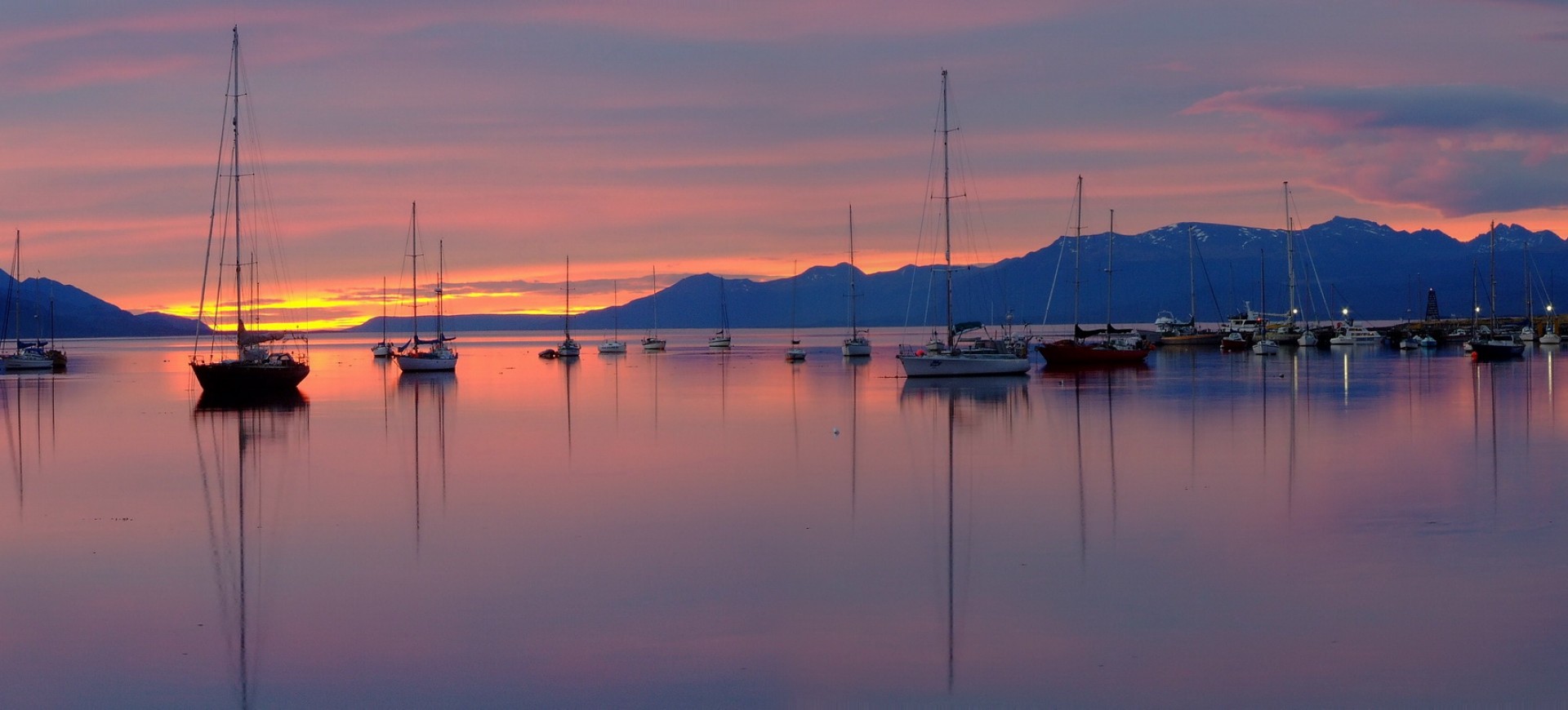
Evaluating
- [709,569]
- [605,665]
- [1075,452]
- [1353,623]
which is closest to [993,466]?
[1075,452]

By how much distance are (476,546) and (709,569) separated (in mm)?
3057

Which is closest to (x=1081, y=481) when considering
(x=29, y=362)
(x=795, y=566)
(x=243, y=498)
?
(x=795, y=566)

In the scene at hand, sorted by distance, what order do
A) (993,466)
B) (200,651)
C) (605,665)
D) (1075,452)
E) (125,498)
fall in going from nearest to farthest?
1. (605,665)
2. (200,651)
3. (125,498)
4. (993,466)
5. (1075,452)

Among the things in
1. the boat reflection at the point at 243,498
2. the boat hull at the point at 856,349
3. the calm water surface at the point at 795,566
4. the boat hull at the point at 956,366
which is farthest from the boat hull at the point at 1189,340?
the boat reflection at the point at 243,498

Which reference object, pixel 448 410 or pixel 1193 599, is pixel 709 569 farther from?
pixel 448 410

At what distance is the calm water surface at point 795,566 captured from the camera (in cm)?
1011

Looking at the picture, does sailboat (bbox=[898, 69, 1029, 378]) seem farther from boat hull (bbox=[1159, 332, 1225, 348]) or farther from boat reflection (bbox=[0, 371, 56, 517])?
boat hull (bbox=[1159, 332, 1225, 348])

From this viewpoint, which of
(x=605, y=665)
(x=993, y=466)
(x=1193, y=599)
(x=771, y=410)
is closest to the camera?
(x=605, y=665)

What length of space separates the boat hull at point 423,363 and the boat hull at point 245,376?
68.6 feet

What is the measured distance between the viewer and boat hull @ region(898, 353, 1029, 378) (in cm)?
5425

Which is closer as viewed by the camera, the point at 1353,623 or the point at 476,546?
the point at 1353,623

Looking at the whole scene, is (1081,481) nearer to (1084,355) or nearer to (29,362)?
(1084,355)

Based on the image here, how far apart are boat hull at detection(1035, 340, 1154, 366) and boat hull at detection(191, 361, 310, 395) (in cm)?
3334

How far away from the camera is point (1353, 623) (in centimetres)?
1139
